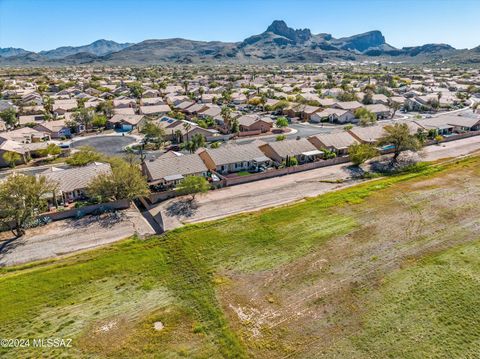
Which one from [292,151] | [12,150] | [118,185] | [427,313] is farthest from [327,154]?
[12,150]

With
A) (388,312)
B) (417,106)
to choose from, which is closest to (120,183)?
(388,312)

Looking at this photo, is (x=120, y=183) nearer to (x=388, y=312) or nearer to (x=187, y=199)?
(x=187, y=199)

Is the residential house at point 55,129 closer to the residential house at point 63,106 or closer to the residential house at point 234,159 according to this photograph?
the residential house at point 63,106

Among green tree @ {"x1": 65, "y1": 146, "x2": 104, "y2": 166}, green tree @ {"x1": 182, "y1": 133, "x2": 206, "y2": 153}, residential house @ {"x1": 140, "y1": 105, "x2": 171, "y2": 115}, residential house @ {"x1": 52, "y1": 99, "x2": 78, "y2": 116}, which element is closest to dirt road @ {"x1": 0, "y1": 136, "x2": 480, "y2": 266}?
green tree @ {"x1": 182, "y1": 133, "x2": 206, "y2": 153}

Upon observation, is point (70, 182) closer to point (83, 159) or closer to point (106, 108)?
point (83, 159)

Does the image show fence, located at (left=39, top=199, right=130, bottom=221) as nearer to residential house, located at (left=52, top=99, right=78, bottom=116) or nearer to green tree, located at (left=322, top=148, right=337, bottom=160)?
green tree, located at (left=322, top=148, right=337, bottom=160)

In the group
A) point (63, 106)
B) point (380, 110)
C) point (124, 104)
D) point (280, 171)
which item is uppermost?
point (63, 106)
